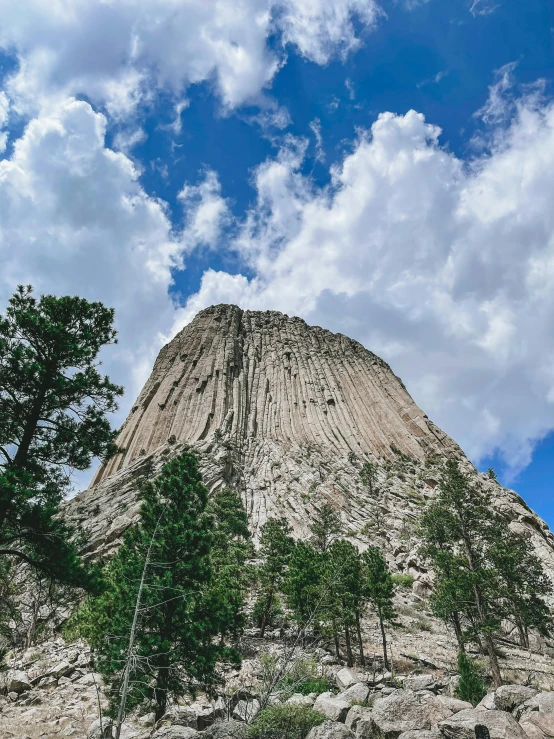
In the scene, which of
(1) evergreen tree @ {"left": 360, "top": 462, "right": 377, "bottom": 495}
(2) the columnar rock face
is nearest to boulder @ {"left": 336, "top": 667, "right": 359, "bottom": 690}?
(1) evergreen tree @ {"left": 360, "top": 462, "right": 377, "bottom": 495}

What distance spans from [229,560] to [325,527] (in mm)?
12704

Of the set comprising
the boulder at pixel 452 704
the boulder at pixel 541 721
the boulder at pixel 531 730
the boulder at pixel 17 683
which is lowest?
the boulder at pixel 17 683

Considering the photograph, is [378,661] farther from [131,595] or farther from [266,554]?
[131,595]

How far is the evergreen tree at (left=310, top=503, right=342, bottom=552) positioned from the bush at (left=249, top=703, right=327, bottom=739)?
30565 mm

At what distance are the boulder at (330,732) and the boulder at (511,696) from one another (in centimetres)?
342

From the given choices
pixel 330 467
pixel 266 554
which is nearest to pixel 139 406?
pixel 330 467

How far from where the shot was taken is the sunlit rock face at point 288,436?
149ft

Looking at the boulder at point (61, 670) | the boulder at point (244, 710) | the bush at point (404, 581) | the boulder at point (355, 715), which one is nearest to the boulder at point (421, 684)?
the boulder at point (355, 715)

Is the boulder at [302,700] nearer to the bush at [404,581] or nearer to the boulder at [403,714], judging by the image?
the boulder at [403,714]

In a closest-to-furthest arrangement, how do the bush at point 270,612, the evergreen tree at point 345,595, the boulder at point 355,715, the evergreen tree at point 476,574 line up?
1. the boulder at point 355,715
2. the evergreen tree at point 476,574
3. the evergreen tree at point 345,595
4. the bush at point 270,612

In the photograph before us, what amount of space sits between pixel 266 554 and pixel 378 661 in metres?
10.8

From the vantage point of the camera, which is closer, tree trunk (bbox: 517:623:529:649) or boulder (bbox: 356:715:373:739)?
boulder (bbox: 356:715:373:739)

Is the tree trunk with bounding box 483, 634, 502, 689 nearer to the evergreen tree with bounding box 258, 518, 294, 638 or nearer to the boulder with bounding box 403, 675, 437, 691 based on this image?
the boulder with bounding box 403, 675, 437, 691

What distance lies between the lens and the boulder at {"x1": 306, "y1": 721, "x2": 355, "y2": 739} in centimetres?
797
